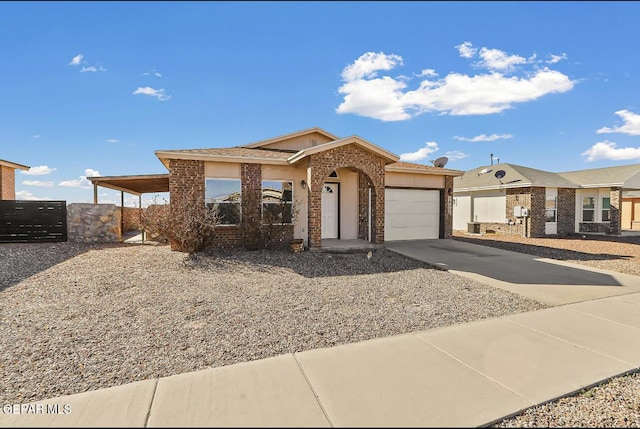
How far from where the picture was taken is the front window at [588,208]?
61.8 feet

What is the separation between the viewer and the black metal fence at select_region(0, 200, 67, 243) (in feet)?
37.2

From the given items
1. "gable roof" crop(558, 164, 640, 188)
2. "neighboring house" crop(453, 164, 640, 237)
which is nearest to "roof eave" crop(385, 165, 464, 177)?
"neighboring house" crop(453, 164, 640, 237)

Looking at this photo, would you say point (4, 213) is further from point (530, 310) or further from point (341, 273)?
point (530, 310)

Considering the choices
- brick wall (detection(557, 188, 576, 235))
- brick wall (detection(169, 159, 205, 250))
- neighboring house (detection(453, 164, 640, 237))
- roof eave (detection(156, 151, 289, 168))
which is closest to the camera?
roof eave (detection(156, 151, 289, 168))

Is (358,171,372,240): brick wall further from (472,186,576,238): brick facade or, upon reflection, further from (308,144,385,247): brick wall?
(472,186,576,238): brick facade

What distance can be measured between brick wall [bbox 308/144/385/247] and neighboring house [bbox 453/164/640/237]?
10605 mm

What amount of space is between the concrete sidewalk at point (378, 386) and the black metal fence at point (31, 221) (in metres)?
11.6

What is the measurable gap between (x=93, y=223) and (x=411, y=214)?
12835 mm

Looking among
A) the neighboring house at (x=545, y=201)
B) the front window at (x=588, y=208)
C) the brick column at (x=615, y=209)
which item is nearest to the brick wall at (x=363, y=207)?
the neighboring house at (x=545, y=201)

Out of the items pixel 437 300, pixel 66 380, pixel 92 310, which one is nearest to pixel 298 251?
pixel 437 300

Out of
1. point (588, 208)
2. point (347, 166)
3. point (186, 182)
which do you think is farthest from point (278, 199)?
point (588, 208)

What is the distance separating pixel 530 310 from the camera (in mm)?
5359

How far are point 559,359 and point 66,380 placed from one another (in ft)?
17.7

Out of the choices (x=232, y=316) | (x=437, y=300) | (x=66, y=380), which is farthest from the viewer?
(x=437, y=300)
